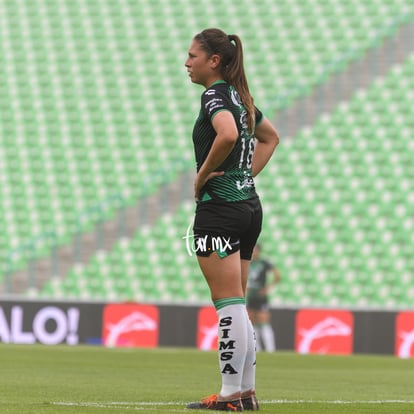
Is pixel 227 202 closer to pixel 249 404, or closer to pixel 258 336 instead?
pixel 249 404

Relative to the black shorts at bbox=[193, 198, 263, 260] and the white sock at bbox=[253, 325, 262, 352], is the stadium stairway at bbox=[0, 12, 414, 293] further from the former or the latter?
the black shorts at bbox=[193, 198, 263, 260]

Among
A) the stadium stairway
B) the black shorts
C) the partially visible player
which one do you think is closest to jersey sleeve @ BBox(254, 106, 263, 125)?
the black shorts

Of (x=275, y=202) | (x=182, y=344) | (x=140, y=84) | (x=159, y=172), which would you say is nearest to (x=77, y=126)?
(x=140, y=84)

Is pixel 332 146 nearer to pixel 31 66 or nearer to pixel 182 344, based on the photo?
pixel 182 344

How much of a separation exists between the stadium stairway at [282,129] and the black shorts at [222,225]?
40.9ft

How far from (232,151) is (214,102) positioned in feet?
0.92

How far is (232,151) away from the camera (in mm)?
5797

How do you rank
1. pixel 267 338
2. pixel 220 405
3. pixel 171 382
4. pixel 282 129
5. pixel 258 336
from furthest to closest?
pixel 282 129 < pixel 258 336 < pixel 267 338 < pixel 171 382 < pixel 220 405

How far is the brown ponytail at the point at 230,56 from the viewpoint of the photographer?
19.0 feet

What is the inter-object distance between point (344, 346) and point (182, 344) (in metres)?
2.22

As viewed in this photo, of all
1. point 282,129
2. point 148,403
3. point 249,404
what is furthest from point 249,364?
point 282,129

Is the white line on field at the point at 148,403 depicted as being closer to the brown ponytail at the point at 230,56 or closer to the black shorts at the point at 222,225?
the black shorts at the point at 222,225

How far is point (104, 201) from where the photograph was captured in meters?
19.2

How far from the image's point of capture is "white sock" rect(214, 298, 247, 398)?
561 centimetres
